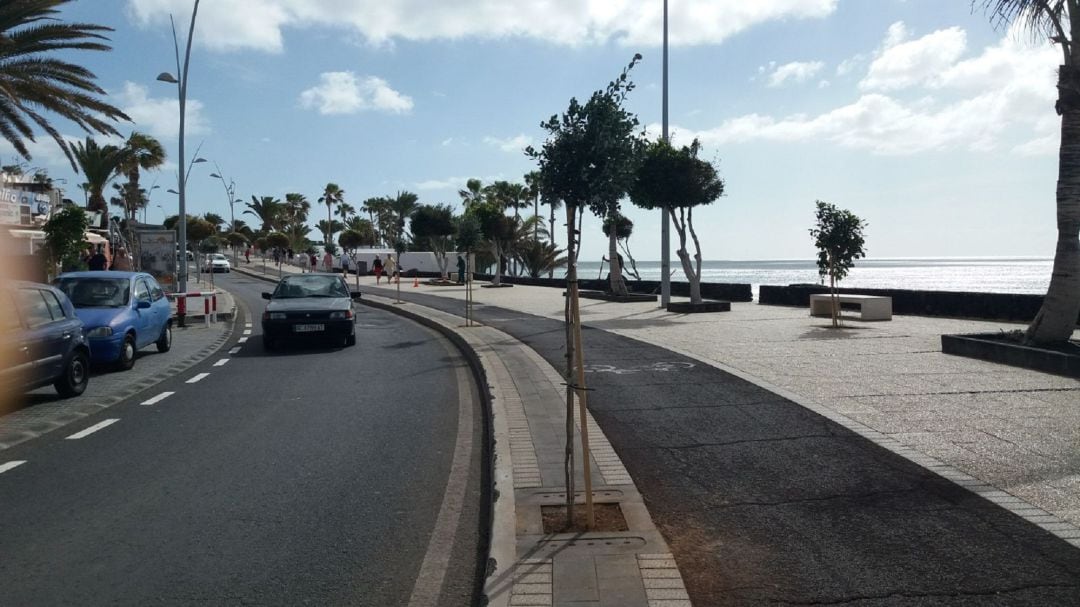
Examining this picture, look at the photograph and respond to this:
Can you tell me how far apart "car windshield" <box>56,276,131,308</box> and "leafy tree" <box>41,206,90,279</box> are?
38.6 feet

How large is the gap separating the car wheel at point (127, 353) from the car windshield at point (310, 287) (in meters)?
3.85

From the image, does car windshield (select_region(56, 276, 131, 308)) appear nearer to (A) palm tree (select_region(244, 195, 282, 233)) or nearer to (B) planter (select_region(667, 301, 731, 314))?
(B) planter (select_region(667, 301, 731, 314))

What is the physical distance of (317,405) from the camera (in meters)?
9.70

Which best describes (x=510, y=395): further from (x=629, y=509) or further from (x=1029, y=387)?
(x=1029, y=387)

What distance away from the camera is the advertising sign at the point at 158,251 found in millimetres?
29016

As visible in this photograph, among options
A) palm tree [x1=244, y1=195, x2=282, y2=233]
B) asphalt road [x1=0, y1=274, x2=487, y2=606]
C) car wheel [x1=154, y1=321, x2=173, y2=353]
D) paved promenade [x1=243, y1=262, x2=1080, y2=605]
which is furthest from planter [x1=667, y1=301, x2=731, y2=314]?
palm tree [x1=244, y1=195, x2=282, y2=233]

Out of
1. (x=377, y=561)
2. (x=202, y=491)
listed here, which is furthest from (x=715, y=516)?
(x=202, y=491)

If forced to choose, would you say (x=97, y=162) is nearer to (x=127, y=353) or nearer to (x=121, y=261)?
(x=121, y=261)

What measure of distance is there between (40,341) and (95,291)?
4.81m

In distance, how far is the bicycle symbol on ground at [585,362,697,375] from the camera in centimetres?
1166

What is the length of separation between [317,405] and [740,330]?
1076 cm

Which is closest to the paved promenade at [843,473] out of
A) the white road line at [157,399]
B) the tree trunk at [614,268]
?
the white road line at [157,399]

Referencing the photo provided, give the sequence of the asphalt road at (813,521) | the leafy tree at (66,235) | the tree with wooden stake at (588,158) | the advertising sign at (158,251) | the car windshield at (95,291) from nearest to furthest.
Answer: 1. the asphalt road at (813,521)
2. the tree with wooden stake at (588,158)
3. the car windshield at (95,291)
4. the leafy tree at (66,235)
5. the advertising sign at (158,251)

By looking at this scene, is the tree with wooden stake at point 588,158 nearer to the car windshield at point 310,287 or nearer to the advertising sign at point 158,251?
the car windshield at point 310,287
